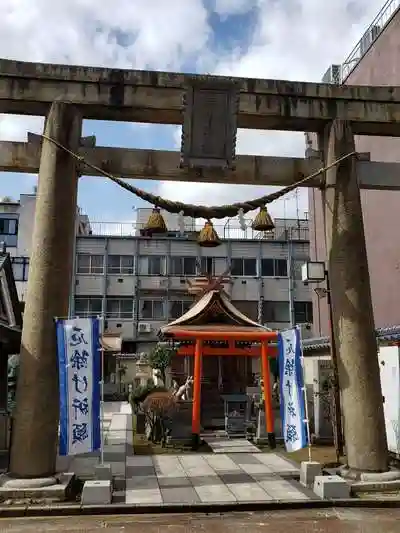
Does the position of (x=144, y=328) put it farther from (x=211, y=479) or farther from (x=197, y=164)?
(x=197, y=164)

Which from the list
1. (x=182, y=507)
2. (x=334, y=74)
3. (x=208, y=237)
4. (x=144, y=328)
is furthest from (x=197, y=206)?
(x=144, y=328)

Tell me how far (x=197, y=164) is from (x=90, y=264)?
3288 centimetres

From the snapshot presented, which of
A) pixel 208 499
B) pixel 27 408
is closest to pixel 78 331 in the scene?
pixel 27 408

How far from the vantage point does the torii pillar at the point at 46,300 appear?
9711 mm

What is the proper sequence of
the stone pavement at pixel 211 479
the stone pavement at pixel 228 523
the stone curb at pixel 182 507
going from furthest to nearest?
the stone pavement at pixel 211 479 < the stone curb at pixel 182 507 < the stone pavement at pixel 228 523

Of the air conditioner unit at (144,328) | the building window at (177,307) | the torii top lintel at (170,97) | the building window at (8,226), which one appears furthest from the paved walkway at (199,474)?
the building window at (8,226)

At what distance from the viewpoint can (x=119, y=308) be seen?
140ft

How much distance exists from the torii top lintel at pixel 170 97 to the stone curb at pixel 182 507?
7.86 meters

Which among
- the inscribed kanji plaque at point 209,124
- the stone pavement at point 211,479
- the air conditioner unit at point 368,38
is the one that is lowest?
the stone pavement at point 211,479

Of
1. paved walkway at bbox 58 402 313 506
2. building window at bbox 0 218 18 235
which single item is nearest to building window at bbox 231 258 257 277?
building window at bbox 0 218 18 235

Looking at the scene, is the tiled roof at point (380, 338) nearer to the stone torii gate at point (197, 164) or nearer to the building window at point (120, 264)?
the stone torii gate at point (197, 164)

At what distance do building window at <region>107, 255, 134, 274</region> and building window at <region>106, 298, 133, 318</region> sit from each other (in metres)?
2.31

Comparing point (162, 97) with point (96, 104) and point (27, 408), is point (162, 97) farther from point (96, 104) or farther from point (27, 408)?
point (27, 408)

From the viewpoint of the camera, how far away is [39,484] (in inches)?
369
